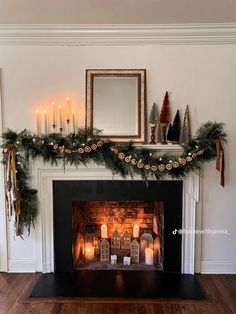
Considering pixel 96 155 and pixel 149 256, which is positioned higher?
pixel 96 155

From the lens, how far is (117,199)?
9.86 feet

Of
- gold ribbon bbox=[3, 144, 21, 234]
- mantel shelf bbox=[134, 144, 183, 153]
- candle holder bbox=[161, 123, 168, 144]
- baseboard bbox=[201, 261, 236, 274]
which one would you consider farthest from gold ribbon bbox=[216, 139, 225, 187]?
gold ribbon bbox=[3, 144, 21, 234]

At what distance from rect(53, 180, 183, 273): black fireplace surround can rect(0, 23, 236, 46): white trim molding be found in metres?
1.35

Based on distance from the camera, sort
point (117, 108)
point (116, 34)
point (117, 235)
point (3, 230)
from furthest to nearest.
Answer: point (117, 235) < point (3, 230) < point (117, 108) < point (116, 34)

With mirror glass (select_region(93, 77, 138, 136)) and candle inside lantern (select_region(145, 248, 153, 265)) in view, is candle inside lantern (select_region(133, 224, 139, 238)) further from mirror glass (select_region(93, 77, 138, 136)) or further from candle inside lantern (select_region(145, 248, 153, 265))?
mirror glass (select_region(93, 77, 138, 136))

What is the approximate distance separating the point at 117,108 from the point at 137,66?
1.46 feet

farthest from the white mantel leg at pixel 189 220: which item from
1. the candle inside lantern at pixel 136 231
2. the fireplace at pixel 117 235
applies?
the candle inside lantern at pixel 136 231

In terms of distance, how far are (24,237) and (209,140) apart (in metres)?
2.05

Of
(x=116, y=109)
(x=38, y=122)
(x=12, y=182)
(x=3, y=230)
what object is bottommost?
(x=3, y=230)

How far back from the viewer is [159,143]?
293cm

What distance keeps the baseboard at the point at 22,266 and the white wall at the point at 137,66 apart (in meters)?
1.36

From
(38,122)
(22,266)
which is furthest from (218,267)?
(38,122)

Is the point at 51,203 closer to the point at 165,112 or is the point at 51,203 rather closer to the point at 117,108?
the point at 117,108

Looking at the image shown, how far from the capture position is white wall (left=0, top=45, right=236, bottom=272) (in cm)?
292
